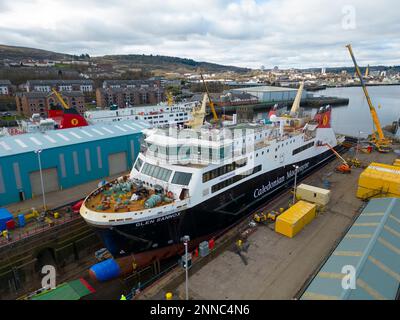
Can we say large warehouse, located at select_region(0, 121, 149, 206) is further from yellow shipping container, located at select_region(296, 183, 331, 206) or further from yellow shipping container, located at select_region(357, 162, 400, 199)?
yellow shipping container, located at select_region(357, 162, 400, 199)

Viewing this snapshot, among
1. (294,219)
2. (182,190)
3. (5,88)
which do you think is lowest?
(294,219)

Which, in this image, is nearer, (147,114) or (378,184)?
(378,184)

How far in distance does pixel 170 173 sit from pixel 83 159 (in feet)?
40.0

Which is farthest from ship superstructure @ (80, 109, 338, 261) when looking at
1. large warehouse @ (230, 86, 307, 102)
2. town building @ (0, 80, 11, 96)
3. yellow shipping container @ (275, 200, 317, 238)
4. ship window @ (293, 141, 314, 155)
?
town building @ (0, 80, 11, 96)

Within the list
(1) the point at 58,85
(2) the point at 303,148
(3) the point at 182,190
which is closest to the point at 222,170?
(3) the point at 182,190

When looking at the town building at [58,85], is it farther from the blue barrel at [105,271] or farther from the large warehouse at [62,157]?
the blue barrel at [105,271]

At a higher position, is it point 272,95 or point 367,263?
point 272,95

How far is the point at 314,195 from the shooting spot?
18.2m

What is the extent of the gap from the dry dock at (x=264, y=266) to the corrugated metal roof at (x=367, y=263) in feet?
3.46

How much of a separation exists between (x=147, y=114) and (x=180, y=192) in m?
38.2

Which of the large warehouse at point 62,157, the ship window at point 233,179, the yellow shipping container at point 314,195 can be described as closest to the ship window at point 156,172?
the ship window at point 233,179

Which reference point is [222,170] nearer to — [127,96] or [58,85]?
[127,96]

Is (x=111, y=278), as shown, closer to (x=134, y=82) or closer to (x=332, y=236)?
(x=332, y=236)
